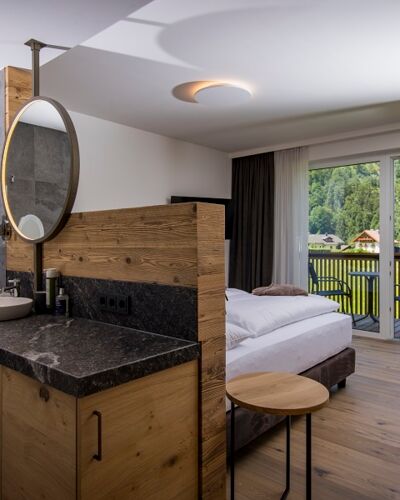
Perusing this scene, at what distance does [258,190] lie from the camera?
5.63 meters

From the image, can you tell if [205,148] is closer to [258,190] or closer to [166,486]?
[258,190]

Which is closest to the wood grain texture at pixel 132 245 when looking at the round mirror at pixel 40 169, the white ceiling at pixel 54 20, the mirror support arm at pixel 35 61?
the round mirror at pixel 40 169

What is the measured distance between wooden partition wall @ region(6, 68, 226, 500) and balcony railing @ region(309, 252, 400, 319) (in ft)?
13.0

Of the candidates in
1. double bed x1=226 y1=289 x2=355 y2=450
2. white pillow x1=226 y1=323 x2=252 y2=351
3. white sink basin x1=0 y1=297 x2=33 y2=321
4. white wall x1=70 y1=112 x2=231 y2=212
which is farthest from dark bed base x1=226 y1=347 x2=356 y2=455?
white wall x1=70 y1=112 x2=231 y2=212

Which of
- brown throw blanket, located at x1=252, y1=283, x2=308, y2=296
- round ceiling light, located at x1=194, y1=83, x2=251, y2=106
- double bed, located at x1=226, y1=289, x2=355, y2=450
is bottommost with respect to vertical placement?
double bed, located at x1=226, y1=289, x2=355, y2=450

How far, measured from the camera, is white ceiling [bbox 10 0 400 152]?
2.29 meters

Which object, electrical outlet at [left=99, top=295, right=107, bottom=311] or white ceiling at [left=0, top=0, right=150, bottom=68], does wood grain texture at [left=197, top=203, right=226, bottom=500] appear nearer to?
electrical outlet at [left=99, top=295, right=107, bottom=311]

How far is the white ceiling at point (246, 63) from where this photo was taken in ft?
7.50

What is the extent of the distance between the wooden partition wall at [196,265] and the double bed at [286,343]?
64 cm

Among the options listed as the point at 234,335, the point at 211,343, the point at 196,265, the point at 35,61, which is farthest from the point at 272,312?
the point at 35,61

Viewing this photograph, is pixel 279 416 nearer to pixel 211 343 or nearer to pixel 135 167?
pixel 211 343

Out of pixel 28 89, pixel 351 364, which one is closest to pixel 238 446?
pixel 351 364

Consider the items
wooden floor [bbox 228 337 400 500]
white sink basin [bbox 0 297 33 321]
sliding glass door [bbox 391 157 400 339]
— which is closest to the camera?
white sink basin [bbox 0 297 33 321]

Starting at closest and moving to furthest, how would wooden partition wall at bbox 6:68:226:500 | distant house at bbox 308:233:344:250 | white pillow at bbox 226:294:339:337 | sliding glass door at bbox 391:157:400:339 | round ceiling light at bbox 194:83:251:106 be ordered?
1. wooden partition wall at bbox 6:68:226:500
2. white pillow at bbox 226:294:339:337
3. round ceiling light at bbox 194:83:251:106
4. sliding glass door at bbox 391:157:400:339
5. distant house at bbox 308:233:344:250
